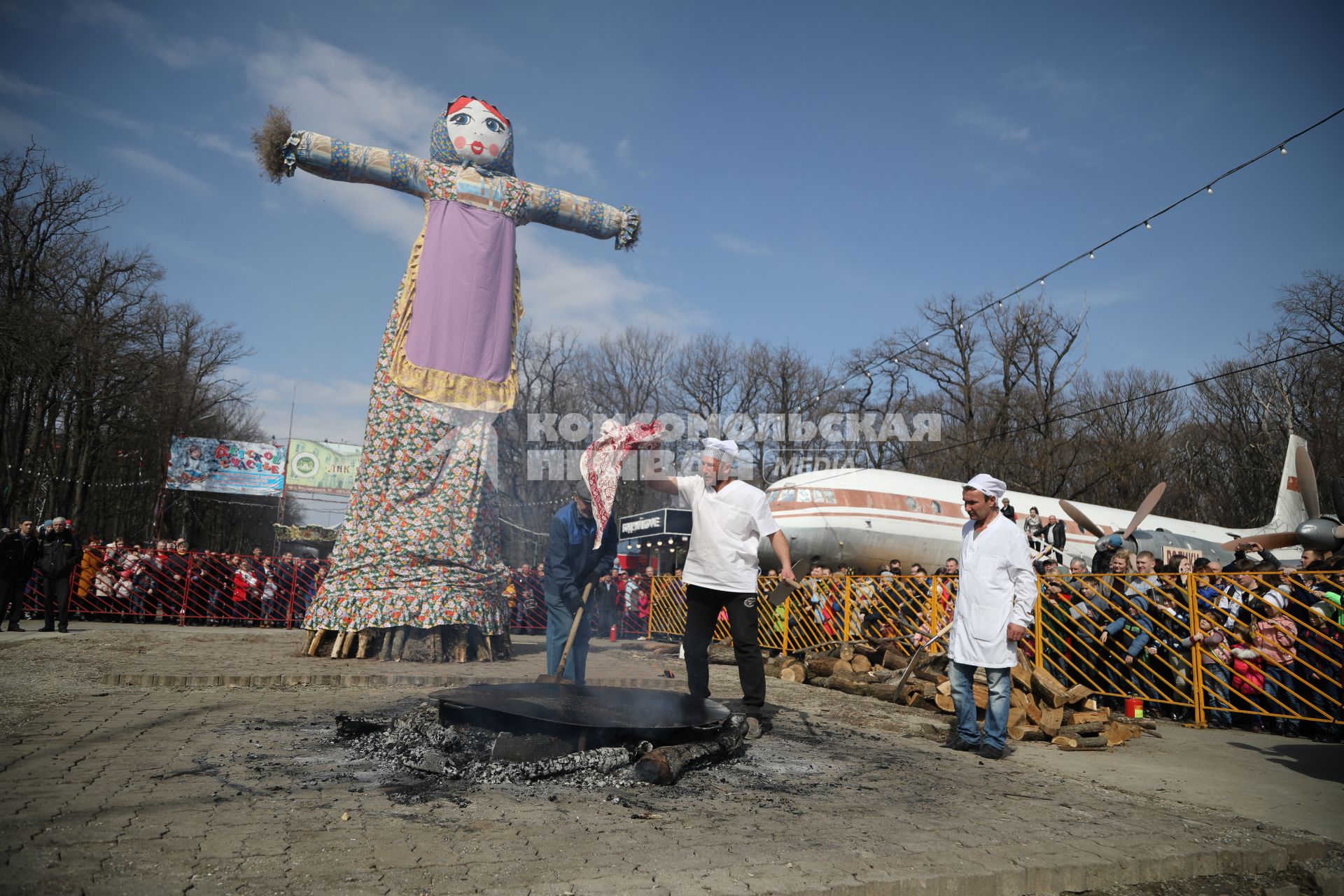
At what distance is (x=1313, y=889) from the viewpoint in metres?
3.13

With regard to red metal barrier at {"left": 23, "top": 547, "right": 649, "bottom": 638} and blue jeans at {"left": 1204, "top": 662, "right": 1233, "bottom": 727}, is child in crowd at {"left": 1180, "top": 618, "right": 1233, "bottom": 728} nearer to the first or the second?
blue jeans at {"left": 1204, "top": 662, "right": 1233, "bottom": 727}

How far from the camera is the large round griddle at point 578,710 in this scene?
3898mm

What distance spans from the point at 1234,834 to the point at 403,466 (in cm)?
756

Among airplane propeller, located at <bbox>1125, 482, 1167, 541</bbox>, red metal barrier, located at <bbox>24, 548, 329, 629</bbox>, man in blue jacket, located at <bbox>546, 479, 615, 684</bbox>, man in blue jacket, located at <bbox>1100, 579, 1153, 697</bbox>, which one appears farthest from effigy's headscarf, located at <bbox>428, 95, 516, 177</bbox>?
airplane propeller, located at <bbox>1125, 482, 1167, 541</bbox>

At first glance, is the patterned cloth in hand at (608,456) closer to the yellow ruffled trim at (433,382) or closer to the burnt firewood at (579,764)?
the burnt firewood at (579,764)

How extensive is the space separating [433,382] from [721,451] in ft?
13.8

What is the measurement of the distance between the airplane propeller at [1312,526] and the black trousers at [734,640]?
616 cm

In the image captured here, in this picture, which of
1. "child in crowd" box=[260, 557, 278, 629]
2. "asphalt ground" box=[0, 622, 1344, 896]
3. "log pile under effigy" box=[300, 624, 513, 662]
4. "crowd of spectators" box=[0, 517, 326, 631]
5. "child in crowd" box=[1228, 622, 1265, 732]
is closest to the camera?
"asphalt ground" box=[0, 622, 1344, 896]

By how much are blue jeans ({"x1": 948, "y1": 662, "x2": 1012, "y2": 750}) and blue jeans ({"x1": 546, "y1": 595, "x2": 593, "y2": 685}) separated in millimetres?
2785

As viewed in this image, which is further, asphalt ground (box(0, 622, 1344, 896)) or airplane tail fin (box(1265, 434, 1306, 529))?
airplane tail fin (box(1265, 434, 1306, 529))

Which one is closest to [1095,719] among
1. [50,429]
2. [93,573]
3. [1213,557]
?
[93,573]

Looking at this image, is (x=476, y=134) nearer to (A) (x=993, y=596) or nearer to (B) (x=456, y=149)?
(B) (x=456, y=149)

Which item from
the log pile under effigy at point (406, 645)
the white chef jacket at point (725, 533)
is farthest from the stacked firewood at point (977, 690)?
the log pile under effigy at point (406, 645)

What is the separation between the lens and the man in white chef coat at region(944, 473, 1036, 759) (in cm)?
520
